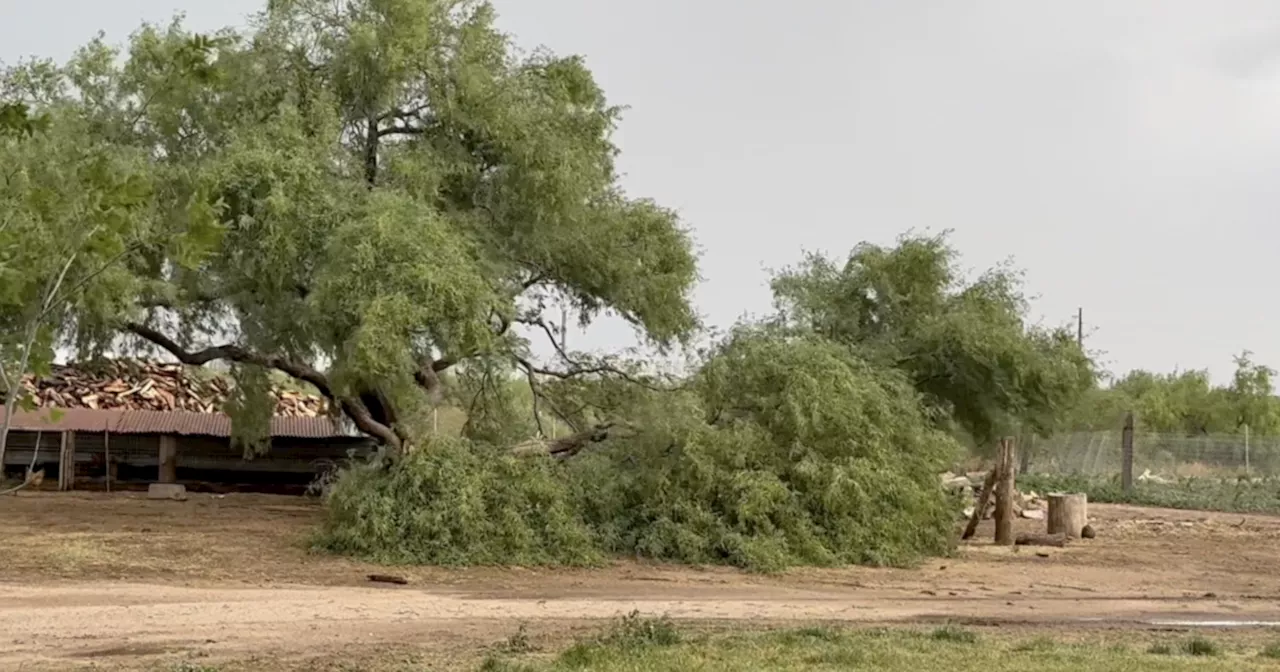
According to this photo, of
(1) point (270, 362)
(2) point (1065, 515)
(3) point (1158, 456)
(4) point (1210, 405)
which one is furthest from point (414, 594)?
(4) point (1210, 405)

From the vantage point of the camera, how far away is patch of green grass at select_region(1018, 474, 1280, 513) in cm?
2891

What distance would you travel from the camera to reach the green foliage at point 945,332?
2052cm

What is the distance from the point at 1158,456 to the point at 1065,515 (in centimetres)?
2191

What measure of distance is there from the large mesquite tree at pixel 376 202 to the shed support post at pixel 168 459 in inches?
193

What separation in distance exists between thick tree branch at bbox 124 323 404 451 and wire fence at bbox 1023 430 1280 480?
24.5m

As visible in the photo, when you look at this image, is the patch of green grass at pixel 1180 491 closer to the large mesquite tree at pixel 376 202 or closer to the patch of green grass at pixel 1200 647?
the large mesquite tree at pixel 376 202

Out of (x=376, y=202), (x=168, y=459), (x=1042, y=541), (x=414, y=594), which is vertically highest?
(x=376, y=202)

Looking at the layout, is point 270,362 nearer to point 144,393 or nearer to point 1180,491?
point 144,393

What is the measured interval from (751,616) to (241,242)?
860 cm

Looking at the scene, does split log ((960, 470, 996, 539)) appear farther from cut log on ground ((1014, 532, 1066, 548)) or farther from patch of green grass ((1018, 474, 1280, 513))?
patch of green grass ((1018, 474, 1280, 513))

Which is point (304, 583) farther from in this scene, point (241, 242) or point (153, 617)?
point (241, 242)

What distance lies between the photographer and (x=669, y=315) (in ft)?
69.3

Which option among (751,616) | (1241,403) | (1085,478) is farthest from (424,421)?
(1241,403)

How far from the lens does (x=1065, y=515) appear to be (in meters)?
20.5
